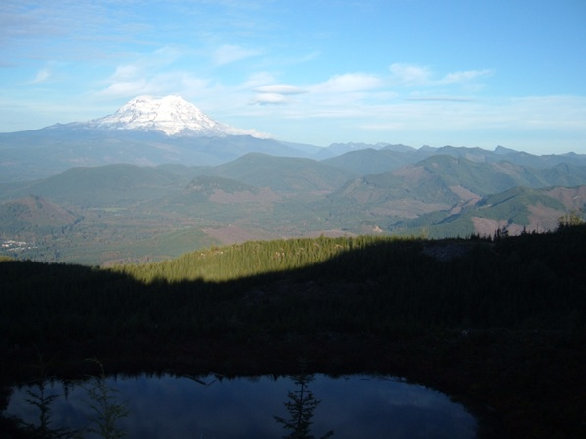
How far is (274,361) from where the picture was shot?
2511cm

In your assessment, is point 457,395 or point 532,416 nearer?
point 532,416

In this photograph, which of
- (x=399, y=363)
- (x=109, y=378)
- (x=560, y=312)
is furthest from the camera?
(x=560, y=312)

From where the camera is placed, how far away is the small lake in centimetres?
1786

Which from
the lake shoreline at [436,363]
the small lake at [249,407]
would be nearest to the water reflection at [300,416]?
the small lake at [249,407]

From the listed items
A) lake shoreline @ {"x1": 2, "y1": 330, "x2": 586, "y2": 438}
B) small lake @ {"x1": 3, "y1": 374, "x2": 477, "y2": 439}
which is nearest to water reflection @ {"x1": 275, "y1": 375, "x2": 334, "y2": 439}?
small lake @ {"x1": 3, "y1": 374, "x2": 477, "y2": 439}

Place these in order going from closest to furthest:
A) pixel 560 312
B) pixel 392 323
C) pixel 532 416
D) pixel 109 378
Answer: pixel 532 416 < pixel 109 378 < pixel 392 323 < pixel 560 312

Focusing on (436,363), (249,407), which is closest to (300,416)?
(249,407)

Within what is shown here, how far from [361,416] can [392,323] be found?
1335 cm

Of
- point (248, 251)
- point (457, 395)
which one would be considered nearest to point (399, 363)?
point (457, 395)

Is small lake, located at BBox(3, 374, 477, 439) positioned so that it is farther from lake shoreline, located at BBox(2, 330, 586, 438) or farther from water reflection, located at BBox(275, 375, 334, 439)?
lake shoreline, located at BBox(2, 330, 586, 438)

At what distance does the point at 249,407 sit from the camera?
1995 cm

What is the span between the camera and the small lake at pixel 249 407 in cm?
1786

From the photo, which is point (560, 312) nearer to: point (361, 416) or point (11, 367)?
point (361, 416)

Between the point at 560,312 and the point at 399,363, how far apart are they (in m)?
21.1
